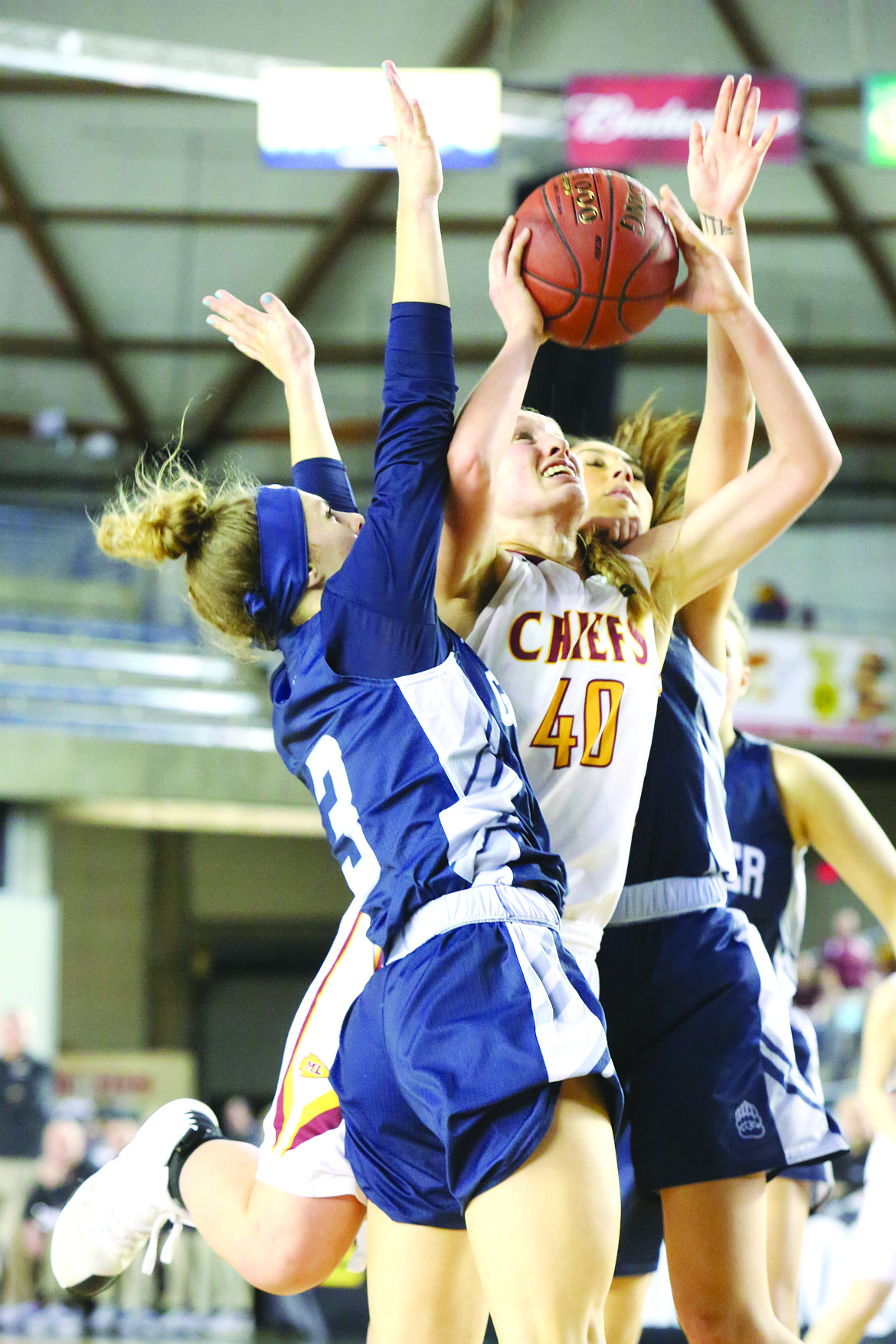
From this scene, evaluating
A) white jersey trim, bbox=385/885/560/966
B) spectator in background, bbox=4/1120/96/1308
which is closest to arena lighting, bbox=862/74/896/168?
spectator in background, bbox=4/1120/96/1308

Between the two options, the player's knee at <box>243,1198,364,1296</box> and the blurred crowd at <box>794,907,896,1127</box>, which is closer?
the player's knee at <box>243,1198,364,1296</box>

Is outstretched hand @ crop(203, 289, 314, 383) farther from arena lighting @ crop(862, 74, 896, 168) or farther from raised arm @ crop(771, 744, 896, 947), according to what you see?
arena lighting @ crop(862, 74, 896, 168)

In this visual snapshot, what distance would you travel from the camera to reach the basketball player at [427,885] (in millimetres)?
2064

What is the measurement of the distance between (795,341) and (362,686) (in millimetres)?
15959

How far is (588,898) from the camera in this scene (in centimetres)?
262

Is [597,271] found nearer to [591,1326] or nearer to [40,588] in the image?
[591,1326]

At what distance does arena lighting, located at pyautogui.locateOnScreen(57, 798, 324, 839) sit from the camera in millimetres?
14836

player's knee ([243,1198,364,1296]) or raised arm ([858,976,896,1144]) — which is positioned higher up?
raised arm ([858,976,896,1144])

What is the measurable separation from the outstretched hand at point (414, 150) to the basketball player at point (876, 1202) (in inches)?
123

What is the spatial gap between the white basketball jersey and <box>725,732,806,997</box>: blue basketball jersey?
1.09 meters

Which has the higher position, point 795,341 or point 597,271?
point 795,341

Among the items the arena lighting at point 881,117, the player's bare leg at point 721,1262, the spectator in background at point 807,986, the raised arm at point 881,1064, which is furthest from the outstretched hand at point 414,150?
the spectator in background at point 807,986

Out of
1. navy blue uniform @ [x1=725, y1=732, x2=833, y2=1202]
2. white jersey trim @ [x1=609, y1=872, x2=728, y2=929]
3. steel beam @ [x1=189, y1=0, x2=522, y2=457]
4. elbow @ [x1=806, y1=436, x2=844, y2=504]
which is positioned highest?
steel beam @ [x1=189, y1=0, x2=522, y2=457]

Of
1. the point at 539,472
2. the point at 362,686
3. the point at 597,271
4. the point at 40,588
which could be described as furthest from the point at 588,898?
the point at 40,588
